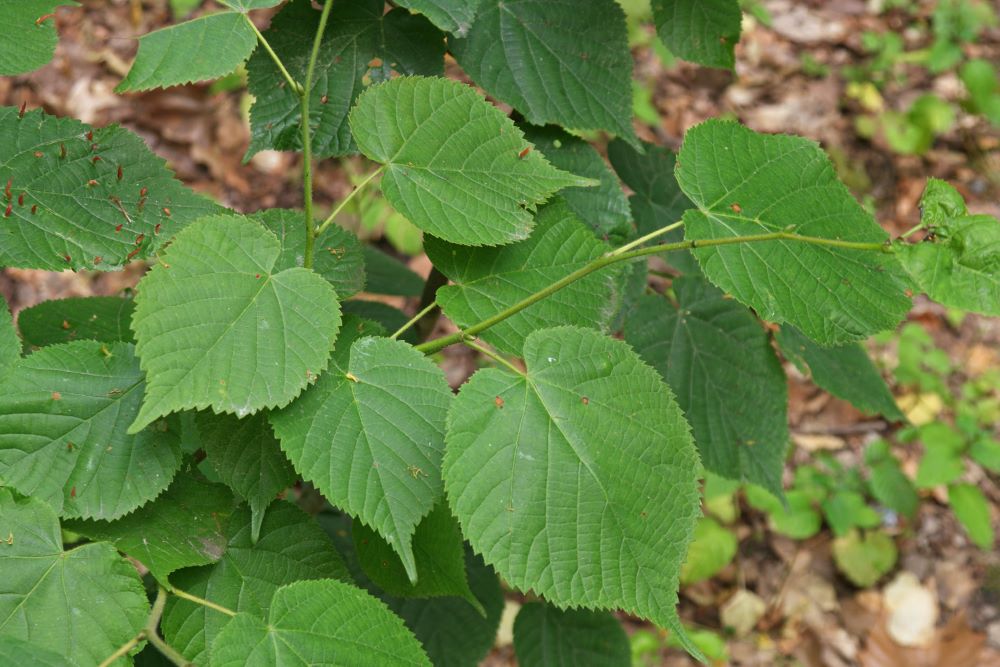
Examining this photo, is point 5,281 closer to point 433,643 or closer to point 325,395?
point 433,643

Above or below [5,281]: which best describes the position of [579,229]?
above

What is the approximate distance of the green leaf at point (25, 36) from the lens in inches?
44.3

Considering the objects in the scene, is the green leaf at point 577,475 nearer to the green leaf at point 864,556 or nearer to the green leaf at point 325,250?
the green leaf at point 325,250

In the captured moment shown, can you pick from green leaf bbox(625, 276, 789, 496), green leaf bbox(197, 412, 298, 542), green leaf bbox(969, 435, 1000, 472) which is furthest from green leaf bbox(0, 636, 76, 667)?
green leaf bbox(969, 435, 1000, 472)

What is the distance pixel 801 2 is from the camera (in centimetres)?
467

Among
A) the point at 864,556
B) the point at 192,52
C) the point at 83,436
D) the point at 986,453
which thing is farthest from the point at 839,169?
the point at 83,436

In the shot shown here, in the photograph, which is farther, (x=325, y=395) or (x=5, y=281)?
(x=5, y=281)

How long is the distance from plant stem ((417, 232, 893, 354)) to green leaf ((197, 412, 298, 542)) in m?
0.23

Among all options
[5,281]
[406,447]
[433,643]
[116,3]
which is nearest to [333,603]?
[406,447]

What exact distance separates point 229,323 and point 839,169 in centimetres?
355

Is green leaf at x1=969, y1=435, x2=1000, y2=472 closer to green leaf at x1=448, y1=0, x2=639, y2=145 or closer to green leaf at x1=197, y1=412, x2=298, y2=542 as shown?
green leaf at x1=448, y1=0, x2=639, y2=145

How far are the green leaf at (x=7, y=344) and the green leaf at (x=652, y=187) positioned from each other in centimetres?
105

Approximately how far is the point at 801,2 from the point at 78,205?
449 cm

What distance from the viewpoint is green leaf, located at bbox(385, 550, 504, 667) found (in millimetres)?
1672
